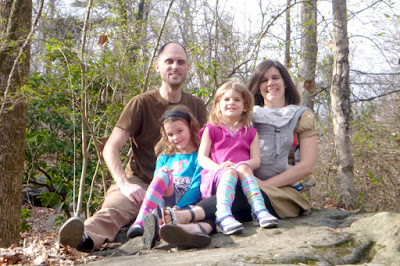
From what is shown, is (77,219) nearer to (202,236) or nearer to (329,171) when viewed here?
(202,236)

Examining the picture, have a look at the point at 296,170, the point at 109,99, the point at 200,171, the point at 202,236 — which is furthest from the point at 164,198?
the point at 109,99

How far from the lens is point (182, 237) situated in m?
2.81

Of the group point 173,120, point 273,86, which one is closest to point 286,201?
point 273,86

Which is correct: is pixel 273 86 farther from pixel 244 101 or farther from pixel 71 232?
pixel 71 232

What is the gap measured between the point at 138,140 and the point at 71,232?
1.54 metres

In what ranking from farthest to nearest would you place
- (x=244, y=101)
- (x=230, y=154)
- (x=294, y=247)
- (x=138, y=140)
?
(x=138, y=140), (x=244, y=101), (x=230, y=154), (x=294, y=247)

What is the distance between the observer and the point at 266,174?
369cm

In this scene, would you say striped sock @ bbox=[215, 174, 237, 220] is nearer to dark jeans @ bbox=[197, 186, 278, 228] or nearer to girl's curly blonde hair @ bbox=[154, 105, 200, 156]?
dark jeans @ bbox=[197, 186, 278, 228]

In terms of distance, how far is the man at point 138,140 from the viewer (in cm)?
363

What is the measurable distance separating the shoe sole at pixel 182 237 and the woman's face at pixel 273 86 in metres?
1.56

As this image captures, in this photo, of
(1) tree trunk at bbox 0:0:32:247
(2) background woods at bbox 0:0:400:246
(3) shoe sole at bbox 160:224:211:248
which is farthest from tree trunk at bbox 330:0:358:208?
(1) tree trunk at bbox 0:0:32:247

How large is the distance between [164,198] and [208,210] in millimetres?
434

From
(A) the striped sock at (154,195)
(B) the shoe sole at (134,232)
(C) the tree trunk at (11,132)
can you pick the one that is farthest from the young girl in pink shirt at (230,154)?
(C) the tree trunk at (11,132)

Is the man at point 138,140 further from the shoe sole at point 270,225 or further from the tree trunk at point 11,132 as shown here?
the tree trunk at point 11,132
